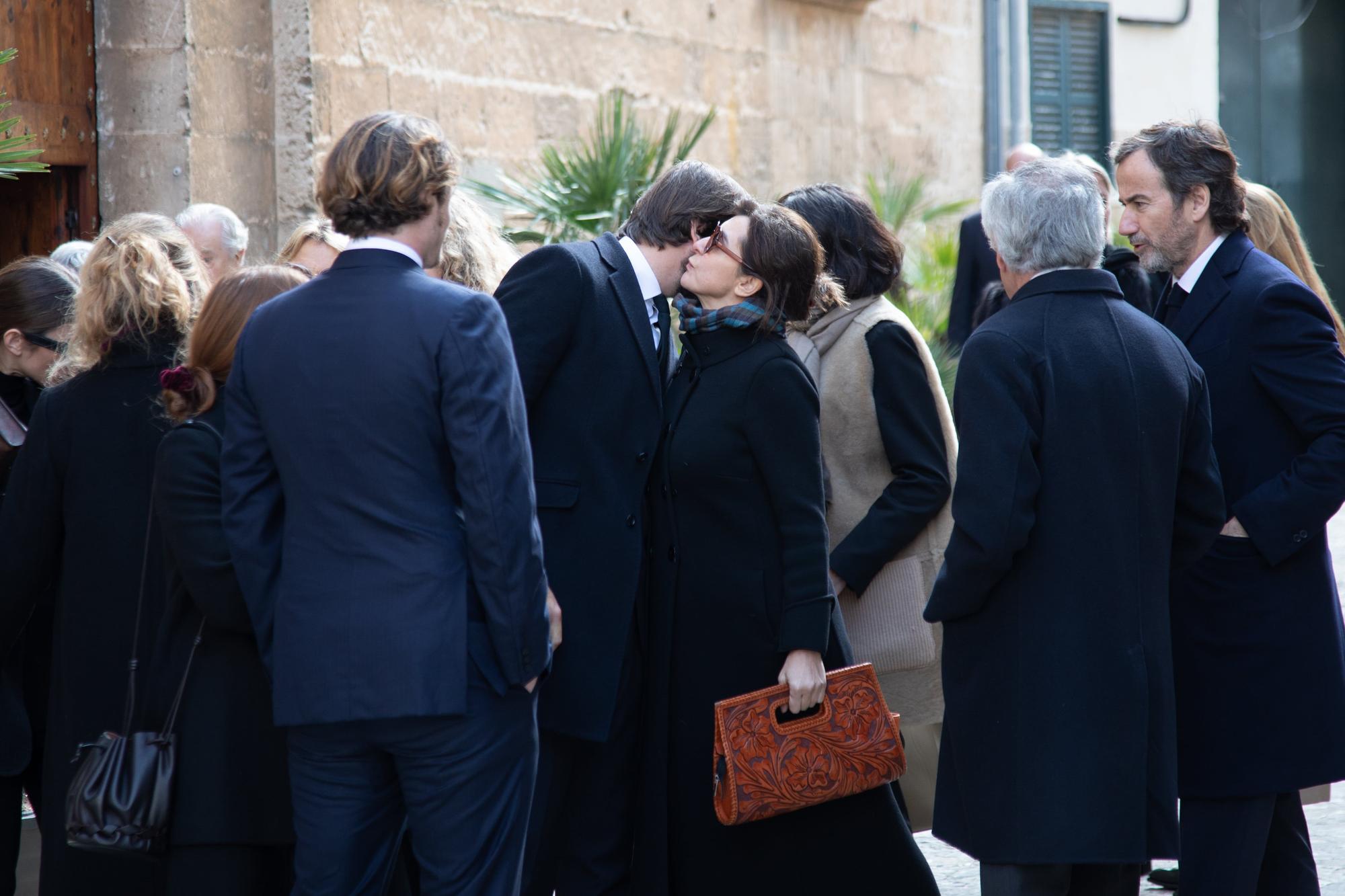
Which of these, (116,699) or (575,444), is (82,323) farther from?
(575,444)

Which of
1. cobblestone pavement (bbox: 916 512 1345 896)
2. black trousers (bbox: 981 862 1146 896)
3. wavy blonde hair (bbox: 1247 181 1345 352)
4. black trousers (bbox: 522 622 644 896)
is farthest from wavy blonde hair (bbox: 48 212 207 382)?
wavy blonde hair (bbox: 1247 181 1345 352)

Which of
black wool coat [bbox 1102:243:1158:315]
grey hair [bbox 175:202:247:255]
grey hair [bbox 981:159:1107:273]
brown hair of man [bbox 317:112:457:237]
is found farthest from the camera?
grey hair [bbox 175:202:247:255]

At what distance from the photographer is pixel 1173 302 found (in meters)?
3.75

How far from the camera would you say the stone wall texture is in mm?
6430

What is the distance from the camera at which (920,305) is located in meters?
8.77

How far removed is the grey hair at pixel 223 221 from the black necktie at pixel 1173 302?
121 inches

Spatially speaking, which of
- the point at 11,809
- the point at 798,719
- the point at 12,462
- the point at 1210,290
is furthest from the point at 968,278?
the point at 11,809

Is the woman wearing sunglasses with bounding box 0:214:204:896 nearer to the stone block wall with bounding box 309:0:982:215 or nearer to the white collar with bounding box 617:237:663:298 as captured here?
the white collar with bounding box 617:237:663:298

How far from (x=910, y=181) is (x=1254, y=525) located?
7.75 meters

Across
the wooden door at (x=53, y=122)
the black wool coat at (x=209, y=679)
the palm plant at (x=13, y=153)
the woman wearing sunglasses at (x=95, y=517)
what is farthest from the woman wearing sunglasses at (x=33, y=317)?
the wooden door at (x=53, y=122)

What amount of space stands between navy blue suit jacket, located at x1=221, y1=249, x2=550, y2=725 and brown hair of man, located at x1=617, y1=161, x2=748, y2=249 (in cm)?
87

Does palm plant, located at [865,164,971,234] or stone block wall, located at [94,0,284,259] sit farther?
palm plant, located at [865,164,971,234]

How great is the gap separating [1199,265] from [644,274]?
1244 millimetres

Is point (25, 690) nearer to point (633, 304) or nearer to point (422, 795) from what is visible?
point (422, 795)
